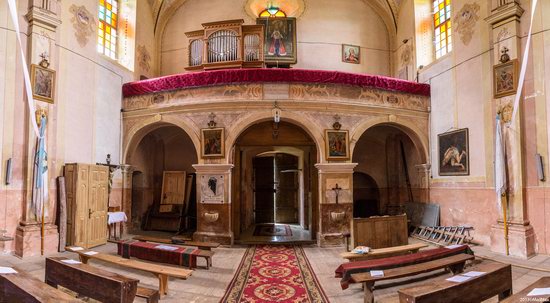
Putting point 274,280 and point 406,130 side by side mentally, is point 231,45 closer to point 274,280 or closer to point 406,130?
point 406,130

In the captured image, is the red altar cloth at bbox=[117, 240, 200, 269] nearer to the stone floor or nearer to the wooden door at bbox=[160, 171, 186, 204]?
the stone floor

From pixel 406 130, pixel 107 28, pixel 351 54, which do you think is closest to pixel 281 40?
pixel 351 54

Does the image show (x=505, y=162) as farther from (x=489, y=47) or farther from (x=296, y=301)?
(x=296, y=301)

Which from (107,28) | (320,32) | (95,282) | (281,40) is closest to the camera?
(95,282)

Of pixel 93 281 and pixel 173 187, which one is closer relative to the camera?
pixel 93 281

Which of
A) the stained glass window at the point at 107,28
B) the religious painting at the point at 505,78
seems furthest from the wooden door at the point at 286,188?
the religious painting at the point at 505,78

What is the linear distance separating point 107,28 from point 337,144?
8.25m

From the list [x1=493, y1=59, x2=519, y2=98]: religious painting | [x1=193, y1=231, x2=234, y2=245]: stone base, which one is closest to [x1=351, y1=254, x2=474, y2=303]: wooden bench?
[x1=493, y1=59, x2=519, y2=98]: religious painting

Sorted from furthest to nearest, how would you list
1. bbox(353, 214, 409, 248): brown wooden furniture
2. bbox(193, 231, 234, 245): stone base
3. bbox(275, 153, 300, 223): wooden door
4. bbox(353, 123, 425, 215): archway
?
bbox(275, 153, 300, 223): wooden door, bbox(353, 123, 425, 215): archway, bbox(193, 231, 234, 245): stone base, bbox(353, 214, 409, 248): brown wooden furniture

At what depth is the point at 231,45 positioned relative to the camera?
10281 mm

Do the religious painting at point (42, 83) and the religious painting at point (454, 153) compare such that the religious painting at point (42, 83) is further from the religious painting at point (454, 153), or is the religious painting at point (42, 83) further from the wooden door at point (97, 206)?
the religious painting at point (454, 153)

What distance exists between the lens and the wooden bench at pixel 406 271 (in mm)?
4393

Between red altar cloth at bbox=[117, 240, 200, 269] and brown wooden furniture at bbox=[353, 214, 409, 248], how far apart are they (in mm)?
3532

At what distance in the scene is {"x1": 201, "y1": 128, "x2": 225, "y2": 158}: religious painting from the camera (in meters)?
9.19
